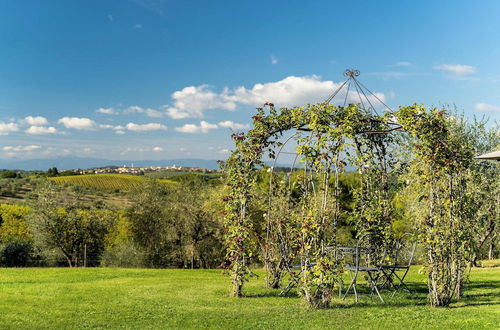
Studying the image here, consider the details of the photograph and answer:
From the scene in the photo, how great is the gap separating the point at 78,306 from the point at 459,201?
24.9 ft

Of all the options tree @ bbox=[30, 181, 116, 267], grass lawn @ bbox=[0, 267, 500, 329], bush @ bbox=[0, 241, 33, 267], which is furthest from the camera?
tree @ bbox=[30, 181, 116, 267]

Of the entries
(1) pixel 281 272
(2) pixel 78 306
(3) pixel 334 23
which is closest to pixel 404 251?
(3) pixel 334 23

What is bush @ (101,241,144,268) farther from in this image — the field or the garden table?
the field

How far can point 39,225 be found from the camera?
26047mm

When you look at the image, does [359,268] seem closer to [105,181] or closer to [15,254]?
[15,254]

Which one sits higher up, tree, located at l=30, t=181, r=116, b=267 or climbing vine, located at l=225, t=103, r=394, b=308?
climbing vine, located at l=225, t=103, r=394, b=308

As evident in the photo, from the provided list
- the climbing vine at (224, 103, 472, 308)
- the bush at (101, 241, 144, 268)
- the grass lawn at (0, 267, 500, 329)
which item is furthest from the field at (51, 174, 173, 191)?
the climbing vine at (224, 103, 472, 308)

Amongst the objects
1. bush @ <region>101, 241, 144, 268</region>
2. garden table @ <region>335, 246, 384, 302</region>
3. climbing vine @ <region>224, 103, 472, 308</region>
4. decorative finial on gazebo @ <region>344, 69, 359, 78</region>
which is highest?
decorative finial on gazebo @ <region>344, 69, 359, 78</region>

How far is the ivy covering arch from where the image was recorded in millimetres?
8375

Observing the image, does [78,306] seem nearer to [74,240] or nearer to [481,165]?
[481,165]

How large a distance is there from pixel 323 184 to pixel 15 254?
837 inches

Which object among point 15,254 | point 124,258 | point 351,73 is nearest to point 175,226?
point 124,258

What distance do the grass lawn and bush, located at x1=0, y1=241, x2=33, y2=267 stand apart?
42.5 ft

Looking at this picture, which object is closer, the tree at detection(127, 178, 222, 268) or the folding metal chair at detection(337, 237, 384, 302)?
the folding metal chair at detection(337, 237, 384, 302)
